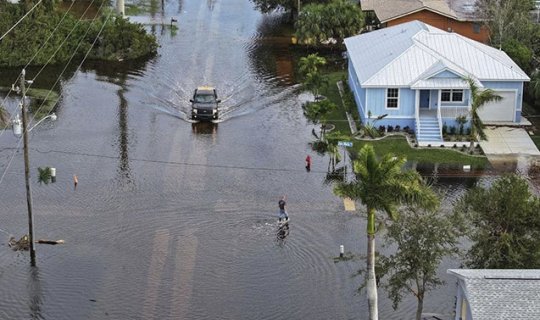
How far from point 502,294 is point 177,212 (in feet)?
66.0

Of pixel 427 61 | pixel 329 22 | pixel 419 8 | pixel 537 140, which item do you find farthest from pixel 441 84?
pixel 329 22

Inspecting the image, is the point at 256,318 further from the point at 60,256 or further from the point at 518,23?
the point at 518,23

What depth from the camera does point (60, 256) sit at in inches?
1635

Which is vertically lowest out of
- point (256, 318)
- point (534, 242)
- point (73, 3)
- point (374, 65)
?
point (256, 318)

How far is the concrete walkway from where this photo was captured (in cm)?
5603

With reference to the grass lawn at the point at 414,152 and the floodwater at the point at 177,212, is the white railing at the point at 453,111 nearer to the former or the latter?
the grass lawn at the point at 414,152

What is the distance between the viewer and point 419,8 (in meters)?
80.2

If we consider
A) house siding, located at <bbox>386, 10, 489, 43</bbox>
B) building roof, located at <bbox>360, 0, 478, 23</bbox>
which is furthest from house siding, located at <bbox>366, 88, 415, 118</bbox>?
house siding, located at <bbox>386, 10, 489, 43</bbox>

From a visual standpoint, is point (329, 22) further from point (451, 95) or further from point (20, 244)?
point (20, 244)

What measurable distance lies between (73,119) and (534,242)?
3621 cm

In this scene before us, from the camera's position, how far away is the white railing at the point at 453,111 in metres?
58.6

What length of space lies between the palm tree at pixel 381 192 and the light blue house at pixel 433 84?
2366 centimetres

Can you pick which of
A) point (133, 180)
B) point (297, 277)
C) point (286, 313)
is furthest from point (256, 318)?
point (133, 180)

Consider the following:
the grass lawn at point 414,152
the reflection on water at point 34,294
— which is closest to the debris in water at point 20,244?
the reflection on water at point 34,294
